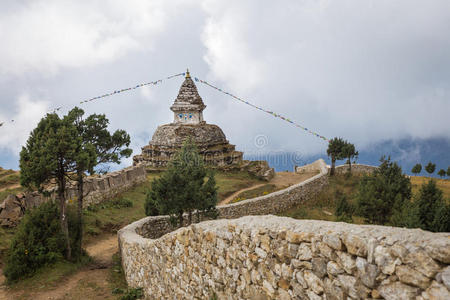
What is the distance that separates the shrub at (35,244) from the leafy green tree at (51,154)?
0.34 m

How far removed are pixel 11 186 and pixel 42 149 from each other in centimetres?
1196

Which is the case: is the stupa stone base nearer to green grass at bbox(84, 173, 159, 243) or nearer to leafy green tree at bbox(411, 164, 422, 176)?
green grass at bbox(84, 173, 159, 243)

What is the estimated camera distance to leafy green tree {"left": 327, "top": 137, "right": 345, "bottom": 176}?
36406 millimetres

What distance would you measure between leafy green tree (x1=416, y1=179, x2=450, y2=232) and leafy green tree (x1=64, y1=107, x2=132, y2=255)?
1420 centimetres

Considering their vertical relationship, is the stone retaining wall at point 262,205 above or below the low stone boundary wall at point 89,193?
below

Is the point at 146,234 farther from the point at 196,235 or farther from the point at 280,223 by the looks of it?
the point at 280,223

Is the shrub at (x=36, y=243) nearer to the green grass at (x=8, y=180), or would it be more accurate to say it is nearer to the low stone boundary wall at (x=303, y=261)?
the low stone boundary wall at (x=303, y=261)

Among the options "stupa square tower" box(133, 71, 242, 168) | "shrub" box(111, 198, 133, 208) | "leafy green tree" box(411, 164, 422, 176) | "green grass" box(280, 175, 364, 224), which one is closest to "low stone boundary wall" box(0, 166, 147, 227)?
"shrub" box(111, 198, 133, 208)

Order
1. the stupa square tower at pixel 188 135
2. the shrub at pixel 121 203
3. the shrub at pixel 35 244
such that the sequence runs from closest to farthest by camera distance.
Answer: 1. the shrub at pixel 35 244
2. the shrub at pixel 121 203
3. the stupa square tower at pixel 188 135

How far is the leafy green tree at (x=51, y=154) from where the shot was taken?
1258cm

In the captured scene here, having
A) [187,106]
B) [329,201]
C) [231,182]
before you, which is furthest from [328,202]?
[187,106]

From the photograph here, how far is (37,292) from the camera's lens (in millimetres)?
11266

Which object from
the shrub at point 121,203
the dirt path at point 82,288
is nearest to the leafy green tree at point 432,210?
the dirt path at point 82,288

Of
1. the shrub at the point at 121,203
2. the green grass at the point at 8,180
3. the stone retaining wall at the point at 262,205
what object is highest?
the green grass at the point at 8,180
